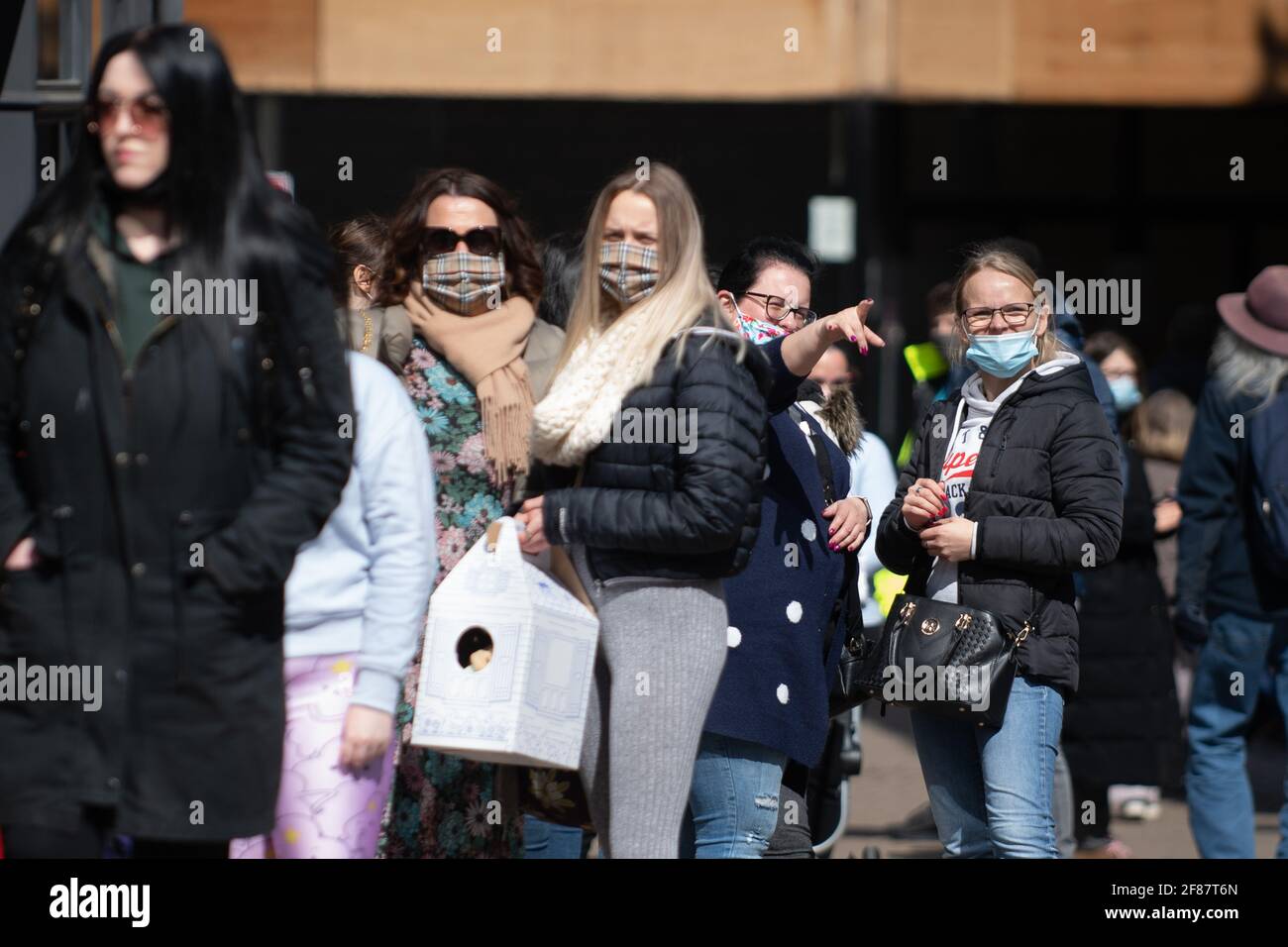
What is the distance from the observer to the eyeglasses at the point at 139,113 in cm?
331

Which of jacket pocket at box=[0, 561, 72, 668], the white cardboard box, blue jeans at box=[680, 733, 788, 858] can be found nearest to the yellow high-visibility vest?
blue jeans at box=[680, 733, 788, 858]

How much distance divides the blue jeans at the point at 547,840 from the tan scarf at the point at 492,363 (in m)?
0.97

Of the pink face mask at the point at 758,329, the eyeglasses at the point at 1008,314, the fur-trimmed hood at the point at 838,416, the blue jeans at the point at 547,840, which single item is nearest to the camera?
the eyeglasses at the point at 1008,314

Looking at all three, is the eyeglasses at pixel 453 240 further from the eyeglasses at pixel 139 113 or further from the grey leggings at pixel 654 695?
the eyeglasses at pixel 139 113

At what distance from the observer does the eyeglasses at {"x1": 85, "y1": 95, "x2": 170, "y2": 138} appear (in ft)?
10.8

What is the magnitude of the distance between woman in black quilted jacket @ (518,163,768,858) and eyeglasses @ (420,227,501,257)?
0.53m

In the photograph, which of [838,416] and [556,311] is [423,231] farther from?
[838,416]

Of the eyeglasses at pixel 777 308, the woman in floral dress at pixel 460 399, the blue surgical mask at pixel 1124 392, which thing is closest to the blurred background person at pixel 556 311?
the woman in floral dress at pixel 460 399

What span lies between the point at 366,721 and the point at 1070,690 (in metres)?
1.80

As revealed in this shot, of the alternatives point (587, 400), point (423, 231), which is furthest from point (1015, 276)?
point (423, 231)

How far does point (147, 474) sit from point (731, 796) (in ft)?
5.34

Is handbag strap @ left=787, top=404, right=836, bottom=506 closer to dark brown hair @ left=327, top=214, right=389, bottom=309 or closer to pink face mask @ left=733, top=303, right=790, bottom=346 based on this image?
pink face mask @ left=733, top=303, right=790, bottom=346

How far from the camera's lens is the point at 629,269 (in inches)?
161
